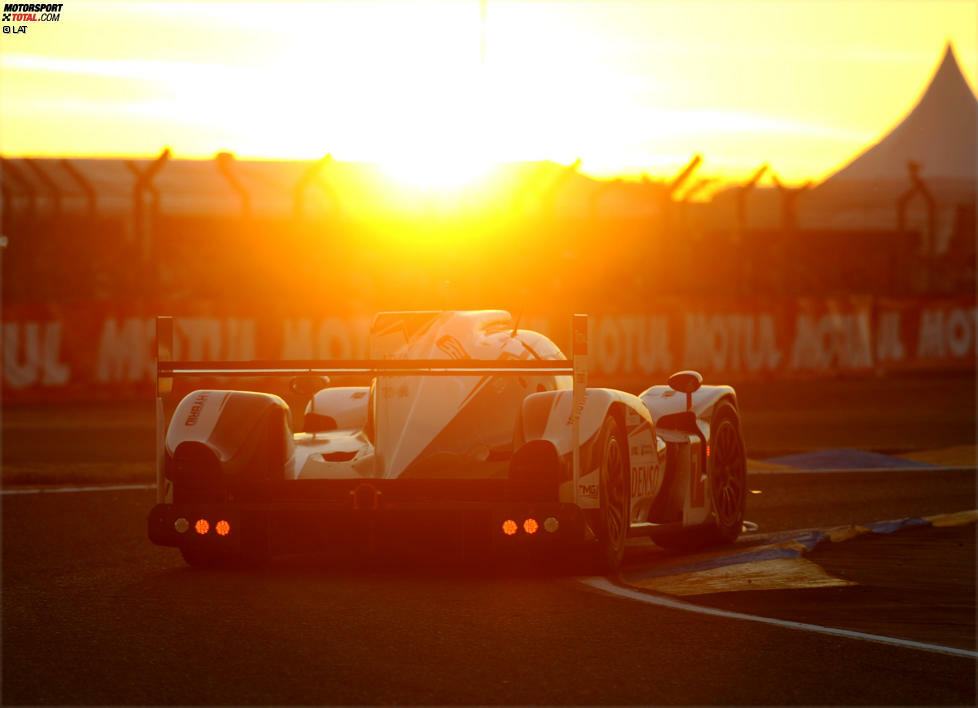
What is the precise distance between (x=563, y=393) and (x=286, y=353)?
54.1ft

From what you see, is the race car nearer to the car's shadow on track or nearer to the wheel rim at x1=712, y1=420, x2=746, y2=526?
the car's shadow on track

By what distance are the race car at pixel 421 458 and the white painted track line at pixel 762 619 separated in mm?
254

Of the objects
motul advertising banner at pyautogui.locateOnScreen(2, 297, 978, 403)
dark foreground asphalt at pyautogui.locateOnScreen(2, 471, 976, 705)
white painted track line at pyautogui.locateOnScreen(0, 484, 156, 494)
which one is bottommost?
dark foreground asphalt at pyautogui.locateOnScreen(2, 471, 976, 705)

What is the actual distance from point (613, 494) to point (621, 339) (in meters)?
18.3

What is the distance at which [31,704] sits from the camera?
17.2 ft

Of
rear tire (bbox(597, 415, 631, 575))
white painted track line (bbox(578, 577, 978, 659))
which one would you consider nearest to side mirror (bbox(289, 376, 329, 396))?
rear tire (bbox(597, 415, 631, 575))

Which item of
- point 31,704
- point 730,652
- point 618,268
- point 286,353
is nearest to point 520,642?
point 730,652

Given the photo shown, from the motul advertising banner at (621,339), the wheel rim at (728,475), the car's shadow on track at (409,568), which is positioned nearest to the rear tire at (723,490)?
the wheel rim at (728,475)

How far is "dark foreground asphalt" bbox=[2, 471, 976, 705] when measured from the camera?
5492 mm

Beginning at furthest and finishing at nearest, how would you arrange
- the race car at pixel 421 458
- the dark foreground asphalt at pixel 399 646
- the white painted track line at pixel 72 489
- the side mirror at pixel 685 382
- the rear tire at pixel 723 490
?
the white painted track line at pixel 72 489 → the rear tire at pixel 723 490 → the side mirror at pixel 685 382 → the race car at pixel 421 458 → the dark foreground asphalt at pixel 399 646

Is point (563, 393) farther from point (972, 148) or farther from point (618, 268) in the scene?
point (972, 148)

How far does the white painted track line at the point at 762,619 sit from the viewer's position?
6.38 m

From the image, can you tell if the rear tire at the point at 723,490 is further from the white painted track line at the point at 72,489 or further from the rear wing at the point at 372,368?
the white painted track line at the point at 72,489

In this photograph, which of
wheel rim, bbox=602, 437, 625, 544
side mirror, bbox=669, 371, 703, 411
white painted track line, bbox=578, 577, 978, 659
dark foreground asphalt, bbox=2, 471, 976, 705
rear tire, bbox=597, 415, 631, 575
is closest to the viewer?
dark foreground asphalt, bbox=2, 471, 976, 705
